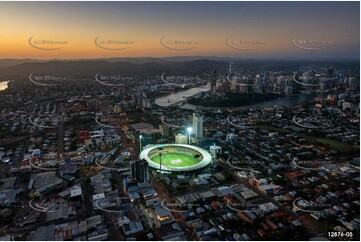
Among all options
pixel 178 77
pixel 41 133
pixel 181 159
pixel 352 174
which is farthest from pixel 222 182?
pixel 178 77

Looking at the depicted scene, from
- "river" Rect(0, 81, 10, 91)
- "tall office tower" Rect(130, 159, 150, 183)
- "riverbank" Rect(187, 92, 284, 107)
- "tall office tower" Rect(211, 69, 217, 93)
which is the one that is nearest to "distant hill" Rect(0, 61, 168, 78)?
"river" Rect(0, 81, 10, 91)

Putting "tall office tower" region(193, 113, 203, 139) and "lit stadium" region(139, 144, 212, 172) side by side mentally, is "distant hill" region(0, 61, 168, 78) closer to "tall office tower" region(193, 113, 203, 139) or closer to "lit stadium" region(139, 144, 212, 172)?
"tall office tower" region(193, 113, 203, 139)

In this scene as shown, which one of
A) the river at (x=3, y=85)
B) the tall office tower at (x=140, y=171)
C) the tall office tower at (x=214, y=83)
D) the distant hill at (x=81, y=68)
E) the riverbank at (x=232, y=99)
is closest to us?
the tall office tower at (x=140, y=171)

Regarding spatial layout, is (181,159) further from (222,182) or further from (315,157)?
(315,157)

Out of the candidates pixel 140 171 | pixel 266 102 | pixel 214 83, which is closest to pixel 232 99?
pixel 266 102

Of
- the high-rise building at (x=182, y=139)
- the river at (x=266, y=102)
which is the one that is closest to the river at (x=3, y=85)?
the river at (x=266, y=102)

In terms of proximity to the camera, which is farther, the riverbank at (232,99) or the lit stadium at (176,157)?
the riverbank at (232,99)

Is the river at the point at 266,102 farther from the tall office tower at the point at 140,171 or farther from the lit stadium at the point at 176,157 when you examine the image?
the tall office tower at the point at 140,171

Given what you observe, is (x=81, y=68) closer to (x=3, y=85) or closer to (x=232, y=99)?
(x=3, y=85)
